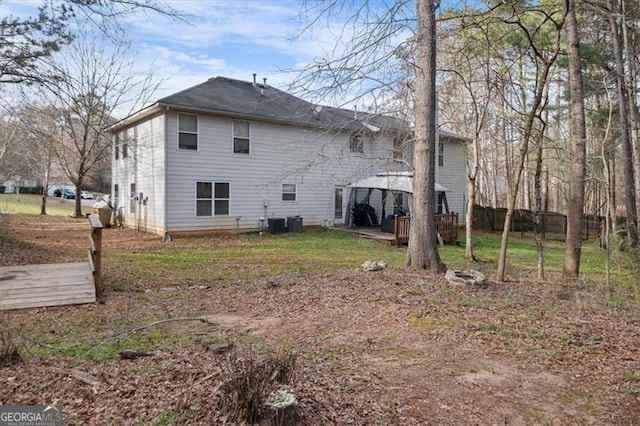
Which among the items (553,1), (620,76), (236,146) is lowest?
(236,146)

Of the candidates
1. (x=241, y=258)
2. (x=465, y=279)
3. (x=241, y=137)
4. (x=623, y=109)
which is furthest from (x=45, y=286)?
(x=623, y=109)

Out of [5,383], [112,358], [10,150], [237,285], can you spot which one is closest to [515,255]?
[237,285]

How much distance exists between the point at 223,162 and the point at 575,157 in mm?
11054

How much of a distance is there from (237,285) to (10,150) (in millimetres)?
22944

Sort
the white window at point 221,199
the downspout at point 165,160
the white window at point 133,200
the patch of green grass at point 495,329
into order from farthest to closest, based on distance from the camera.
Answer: the white window at point 133,200 → the white window at point 221,199 → the downspout at point 165,160 → the patch of green grass at point 495,329

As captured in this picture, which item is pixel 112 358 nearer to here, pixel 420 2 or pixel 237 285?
pixel 237 285

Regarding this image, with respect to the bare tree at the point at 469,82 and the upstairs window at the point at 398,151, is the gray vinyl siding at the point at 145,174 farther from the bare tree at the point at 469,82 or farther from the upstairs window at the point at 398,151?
the bare tree at the point at 469,82

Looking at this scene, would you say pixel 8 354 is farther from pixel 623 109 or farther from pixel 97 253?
pixel 623 109

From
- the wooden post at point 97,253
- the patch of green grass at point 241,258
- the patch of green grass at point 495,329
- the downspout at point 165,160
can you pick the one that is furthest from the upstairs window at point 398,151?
the downspout at point 165,160

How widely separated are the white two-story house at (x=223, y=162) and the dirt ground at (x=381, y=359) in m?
6.98

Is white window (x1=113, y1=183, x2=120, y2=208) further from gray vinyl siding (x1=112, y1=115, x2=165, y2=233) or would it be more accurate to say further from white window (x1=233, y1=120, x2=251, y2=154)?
white window (x1=233, y1=120, x2=251, y2=154)

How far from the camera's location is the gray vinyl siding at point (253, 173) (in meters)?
13.9

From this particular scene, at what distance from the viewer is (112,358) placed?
3.53m

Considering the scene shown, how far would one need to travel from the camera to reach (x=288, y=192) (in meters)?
16.8
